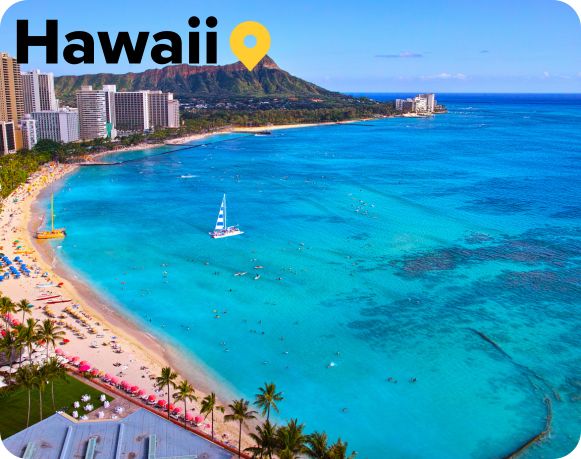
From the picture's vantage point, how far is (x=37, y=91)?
298 ft

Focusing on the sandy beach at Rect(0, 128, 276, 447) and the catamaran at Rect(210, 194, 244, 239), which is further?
the catamaran at Rect(210, 194, 244, 239)

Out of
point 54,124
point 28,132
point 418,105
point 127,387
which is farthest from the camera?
point 418,105

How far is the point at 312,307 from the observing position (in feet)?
76.3

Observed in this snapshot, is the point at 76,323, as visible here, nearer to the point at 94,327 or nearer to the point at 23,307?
the point at 94,327

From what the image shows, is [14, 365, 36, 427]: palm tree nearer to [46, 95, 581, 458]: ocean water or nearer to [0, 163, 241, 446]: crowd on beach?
[0, 163, 241, 446]: crowd on beach

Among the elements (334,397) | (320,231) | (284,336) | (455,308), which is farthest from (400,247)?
(334,397)

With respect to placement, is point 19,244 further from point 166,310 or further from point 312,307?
point 312,307

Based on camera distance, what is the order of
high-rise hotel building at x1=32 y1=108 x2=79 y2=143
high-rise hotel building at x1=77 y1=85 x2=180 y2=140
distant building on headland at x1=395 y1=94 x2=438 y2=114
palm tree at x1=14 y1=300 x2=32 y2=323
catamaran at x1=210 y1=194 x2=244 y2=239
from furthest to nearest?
distant building on headland at x1=395 y1=94 x2=438 y2=114
high-rise hotel building at x1=77 y1=85 x2=180 y2=140
high-rise hotel building at x1=32 y1=108 x2=79 y2=143
catamaran at x1=210 y1=194 x2=244 y2=239
palm tree at x1=14 y1=300 x2=32 y2=323

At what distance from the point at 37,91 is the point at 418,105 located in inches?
3783

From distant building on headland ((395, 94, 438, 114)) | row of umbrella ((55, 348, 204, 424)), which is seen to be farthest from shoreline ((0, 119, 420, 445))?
distant building on headland ((395, 94, 438, 114))

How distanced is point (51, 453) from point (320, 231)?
81.2 feet

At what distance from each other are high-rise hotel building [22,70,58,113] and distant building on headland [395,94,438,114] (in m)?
89.6

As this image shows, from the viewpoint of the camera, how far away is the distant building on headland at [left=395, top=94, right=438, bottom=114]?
14812cm

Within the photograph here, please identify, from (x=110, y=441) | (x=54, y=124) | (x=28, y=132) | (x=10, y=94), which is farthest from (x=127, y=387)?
(x=10, y=94)
